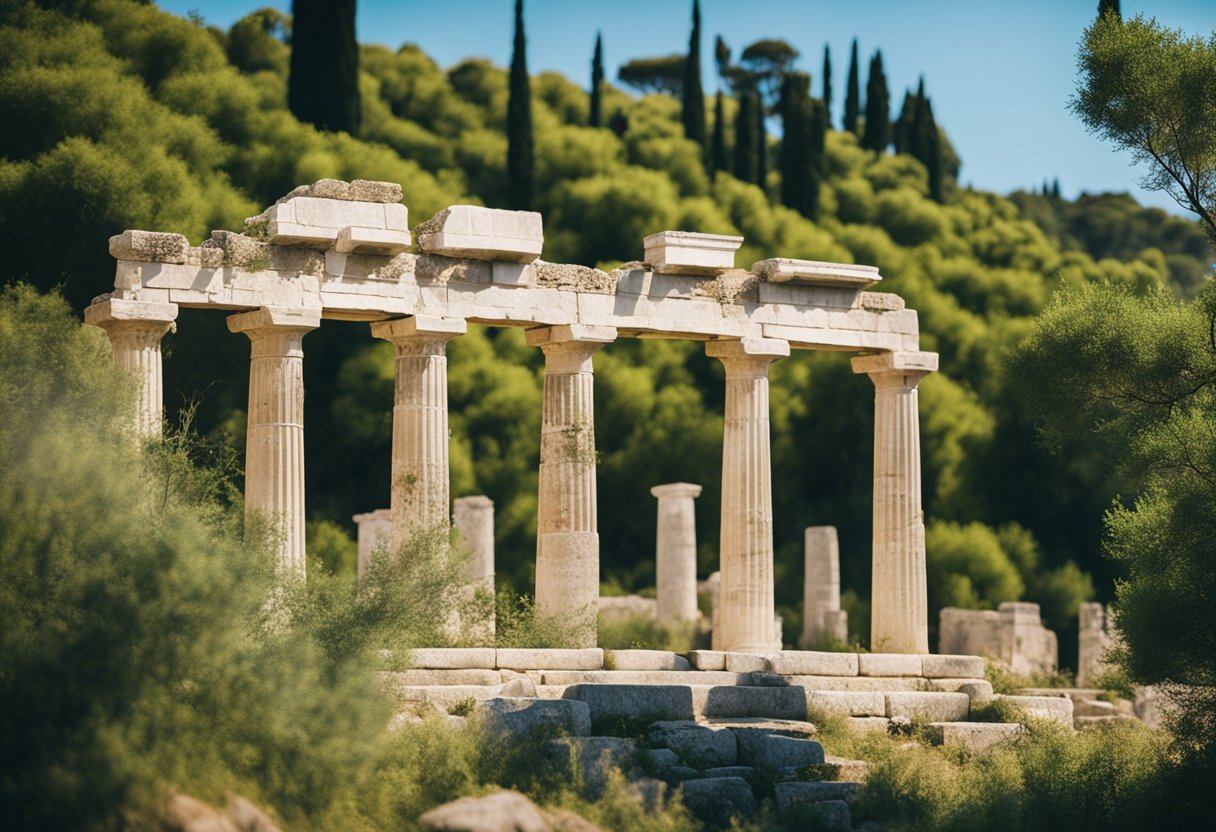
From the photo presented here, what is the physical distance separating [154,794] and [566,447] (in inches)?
471

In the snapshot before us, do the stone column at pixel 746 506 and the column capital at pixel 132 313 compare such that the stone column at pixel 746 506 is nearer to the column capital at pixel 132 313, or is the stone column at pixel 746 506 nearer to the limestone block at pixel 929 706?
the limestone block at pixel 929 706

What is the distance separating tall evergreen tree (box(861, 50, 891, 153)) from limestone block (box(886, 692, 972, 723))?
35.8 metres

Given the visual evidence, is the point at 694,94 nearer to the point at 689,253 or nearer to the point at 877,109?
the point at 877,109

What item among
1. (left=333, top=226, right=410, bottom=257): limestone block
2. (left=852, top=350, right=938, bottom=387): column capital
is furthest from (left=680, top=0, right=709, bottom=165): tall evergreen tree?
(left=333, top=226, right=410, bottom=257): limestone block

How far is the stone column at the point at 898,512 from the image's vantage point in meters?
32.6

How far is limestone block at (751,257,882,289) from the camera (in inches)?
1233

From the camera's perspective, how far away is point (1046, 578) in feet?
167

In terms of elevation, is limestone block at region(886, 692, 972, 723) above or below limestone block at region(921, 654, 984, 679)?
below

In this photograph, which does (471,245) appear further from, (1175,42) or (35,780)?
(35,780)

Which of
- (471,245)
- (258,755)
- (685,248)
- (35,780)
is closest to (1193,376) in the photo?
(685,248)

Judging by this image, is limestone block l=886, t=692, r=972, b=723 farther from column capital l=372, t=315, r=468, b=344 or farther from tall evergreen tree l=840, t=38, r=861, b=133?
tall evergreen tree l=840, t=38, r=861, b=133

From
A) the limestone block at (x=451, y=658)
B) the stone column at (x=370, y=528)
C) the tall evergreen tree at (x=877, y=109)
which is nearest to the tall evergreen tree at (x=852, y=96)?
the tall evergreen tree at (x=877, y=109)

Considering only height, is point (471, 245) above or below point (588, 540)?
above

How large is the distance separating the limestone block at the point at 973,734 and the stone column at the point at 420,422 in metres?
7.21
